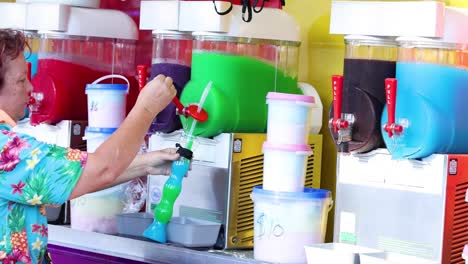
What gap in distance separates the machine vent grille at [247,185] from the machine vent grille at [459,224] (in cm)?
77

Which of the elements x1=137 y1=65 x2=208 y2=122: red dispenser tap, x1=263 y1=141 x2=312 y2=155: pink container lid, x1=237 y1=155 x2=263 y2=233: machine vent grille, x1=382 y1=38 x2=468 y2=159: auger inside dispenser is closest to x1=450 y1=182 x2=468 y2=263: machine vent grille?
x1=382 y1=38 x2=468 y2=159: auger inside dispenser

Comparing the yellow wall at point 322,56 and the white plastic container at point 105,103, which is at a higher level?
the yellow wall at point 322,56

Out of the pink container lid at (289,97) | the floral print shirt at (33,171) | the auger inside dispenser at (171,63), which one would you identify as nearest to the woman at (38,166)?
the floral print shirt at (33,171)

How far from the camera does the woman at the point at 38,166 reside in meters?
2.63

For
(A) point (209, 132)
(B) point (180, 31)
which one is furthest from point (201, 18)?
(A) point (209, 132)

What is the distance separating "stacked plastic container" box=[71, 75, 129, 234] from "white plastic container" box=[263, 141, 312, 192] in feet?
2.59

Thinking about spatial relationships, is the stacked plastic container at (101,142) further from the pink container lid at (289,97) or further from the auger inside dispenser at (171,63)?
the pink container lid at (289,97)

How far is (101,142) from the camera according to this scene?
377 centimetres

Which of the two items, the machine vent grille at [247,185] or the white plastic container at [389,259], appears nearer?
the white plastic container at [389,259]

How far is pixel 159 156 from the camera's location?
3.28 meters

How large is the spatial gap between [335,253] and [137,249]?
83cm

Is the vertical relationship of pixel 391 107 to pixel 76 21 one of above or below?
below

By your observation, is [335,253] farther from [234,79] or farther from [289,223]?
[234,79]

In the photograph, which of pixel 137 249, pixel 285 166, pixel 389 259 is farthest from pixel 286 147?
pixel 137 249
